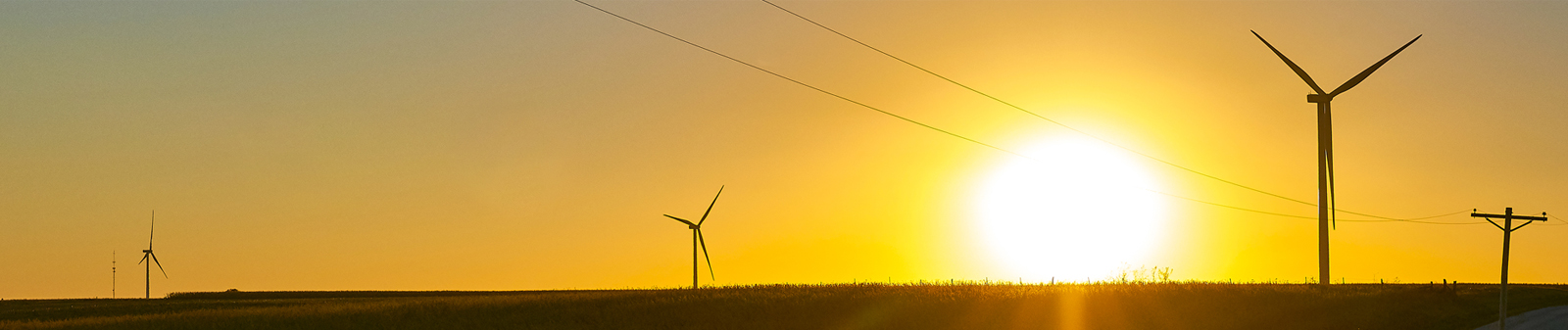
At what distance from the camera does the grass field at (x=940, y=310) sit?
198 feet

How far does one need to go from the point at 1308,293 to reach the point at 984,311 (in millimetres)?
16859

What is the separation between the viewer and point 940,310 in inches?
2463

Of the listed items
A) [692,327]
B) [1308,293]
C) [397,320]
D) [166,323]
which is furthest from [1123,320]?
[166,323]

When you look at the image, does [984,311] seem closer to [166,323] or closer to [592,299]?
[592,299]

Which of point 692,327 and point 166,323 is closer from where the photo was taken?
point 692,327

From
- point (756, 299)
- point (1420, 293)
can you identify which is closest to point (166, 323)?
point (756, 299)

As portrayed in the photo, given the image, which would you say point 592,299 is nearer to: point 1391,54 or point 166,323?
point 166,323

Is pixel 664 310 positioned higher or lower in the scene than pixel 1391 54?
lower

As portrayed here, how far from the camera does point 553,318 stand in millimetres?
65750

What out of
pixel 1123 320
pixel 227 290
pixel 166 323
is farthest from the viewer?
pixel 227 290

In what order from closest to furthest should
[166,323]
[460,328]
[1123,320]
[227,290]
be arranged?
1. [1123,320]
2. [460,328]
3. [166,323]
4. [227,290]

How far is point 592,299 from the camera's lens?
71875 mm

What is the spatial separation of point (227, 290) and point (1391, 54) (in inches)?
5062

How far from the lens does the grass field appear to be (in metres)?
60.4
